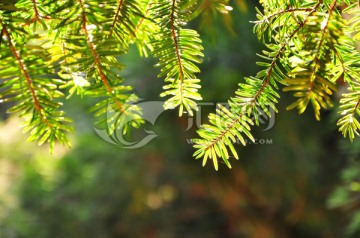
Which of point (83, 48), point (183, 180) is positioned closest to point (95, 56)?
point (83, 48)

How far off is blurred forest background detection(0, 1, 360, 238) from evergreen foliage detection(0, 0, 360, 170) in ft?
4.03

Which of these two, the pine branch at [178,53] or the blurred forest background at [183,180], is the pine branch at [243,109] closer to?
the pine branch at [178,53]

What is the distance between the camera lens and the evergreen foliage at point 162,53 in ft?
0.73

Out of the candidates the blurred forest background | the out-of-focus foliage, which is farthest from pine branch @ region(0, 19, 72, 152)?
the blurred forest background

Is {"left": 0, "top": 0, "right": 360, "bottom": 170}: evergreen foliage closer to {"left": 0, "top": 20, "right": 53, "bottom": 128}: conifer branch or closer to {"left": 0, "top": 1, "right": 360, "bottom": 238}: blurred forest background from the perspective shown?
{"left": 0, "top": 20, "right": 53, "bottom": 128}: conifer branch

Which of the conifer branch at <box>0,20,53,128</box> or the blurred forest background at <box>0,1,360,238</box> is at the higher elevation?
the conifer branch at <box>0,20,53,128</box>

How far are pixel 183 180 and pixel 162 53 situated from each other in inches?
69.1

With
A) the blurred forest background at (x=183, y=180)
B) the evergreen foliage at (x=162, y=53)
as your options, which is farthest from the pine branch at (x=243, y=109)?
the blurred forest background at (x=183, y=180)

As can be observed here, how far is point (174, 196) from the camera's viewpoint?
2.16 m

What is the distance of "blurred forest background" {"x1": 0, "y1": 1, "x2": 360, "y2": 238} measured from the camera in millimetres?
1679

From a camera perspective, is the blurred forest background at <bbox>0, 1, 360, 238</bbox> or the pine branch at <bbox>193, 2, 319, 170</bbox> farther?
the blurred forest background at <bbox>0, 1, 360, 238</bbox>

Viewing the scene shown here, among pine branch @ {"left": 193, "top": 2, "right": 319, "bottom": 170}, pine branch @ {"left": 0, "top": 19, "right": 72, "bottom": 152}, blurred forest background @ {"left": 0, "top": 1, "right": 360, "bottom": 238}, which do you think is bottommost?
blurred forest background @ {"left": 0, "top": 1, "right": 360, "bottom": 238}

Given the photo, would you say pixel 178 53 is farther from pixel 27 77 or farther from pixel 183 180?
pixel 183 180

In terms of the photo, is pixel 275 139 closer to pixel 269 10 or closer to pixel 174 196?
pixel 174 196
